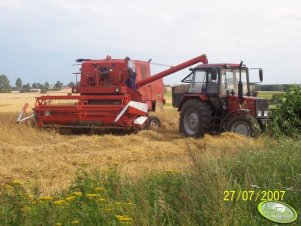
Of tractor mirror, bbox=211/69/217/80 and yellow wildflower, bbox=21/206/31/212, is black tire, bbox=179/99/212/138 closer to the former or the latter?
tractor mirror, bbox=211/69/217/80

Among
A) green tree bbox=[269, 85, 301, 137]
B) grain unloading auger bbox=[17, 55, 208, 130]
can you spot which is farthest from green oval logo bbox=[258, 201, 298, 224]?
grain unloading auger bbox=[17, 55, 208, 130]

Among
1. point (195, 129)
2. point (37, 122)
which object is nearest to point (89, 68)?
point (37, 122)

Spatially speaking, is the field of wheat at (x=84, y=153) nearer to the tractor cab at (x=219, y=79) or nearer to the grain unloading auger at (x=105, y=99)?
the grain unloading auger at (x=105, y=99)

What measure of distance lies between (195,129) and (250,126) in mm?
1831

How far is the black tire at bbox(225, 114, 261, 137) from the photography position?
12.9m

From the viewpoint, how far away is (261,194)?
15.9ft

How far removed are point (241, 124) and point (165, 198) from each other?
27.4 feet

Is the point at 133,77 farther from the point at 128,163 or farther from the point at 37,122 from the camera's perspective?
the point at 128,163

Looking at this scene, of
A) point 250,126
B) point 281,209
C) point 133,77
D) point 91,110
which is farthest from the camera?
point 133,77

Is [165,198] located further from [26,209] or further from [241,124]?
[241,124]

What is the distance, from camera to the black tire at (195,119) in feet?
45.1

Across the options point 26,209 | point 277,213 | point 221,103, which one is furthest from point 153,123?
point 277,213

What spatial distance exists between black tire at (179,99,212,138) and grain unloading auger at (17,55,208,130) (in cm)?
135

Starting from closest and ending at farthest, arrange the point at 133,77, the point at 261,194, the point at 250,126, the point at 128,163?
the point at 261,194 → the point at 128,163 → the point at 250,126 → the point at 133,77
